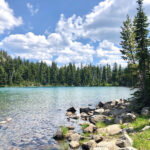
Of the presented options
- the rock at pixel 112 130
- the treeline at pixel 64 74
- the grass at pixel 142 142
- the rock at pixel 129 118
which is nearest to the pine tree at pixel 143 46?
the rock at pixel 129 118

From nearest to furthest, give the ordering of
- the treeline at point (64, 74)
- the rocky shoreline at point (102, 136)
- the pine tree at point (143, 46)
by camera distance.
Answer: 1. the rocky shoreline at point (102, 136)
2. the pine tree at point (143, 46)
3. the treeline at point (64, 74)

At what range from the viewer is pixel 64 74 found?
525 ft

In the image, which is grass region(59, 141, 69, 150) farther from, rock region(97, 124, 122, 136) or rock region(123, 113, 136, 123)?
rock region(123, 113, 136, 123)

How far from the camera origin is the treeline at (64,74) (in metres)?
142

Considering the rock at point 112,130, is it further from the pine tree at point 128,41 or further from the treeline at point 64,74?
the treeline at point 64,74

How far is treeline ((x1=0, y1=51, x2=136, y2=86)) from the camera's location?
142125 mm

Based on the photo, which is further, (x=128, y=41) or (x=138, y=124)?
(x=128, y=41)

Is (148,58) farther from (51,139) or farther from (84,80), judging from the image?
(84,80)

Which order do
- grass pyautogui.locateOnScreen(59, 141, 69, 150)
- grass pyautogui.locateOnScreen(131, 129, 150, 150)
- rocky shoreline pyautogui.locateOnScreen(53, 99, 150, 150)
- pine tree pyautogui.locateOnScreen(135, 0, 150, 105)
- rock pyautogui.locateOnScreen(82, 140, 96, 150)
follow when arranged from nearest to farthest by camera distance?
grass pyautogui.locateOnScreen(131, 129, 150, 150), rocky shoreline pyautogui.locateOnScreen(53, 99, 150, 150), rock pyautogui.locateOnScreen(82, 140, 96, 150), grass pyautogui.locateOnScreen(59, 141, 69, 150), pine tree pyautogui.locateOnScreen(135, 0, 150, 105)

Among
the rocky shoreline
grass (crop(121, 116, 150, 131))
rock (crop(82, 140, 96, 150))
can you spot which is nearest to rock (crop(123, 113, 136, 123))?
the rocky shoreline

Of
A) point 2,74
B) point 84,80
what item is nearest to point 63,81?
point 84,80

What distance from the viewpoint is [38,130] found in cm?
1608

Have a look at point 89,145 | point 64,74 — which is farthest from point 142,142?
point 64,74

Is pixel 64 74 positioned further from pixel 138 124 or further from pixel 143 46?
pixel 138 124
